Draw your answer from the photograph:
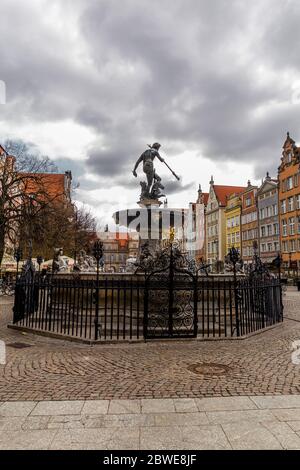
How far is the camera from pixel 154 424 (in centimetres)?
404

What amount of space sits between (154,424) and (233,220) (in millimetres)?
70311

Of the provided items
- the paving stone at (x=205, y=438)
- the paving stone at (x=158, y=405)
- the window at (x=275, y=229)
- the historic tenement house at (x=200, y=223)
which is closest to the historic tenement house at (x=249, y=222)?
the window at (x=275, y=229)

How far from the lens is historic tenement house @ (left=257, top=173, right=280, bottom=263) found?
183 feet

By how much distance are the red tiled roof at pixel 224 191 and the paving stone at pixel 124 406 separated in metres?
74.8

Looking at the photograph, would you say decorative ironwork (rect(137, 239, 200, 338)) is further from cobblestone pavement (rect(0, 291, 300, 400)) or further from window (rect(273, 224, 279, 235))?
window (rect(273, 224, 279, 235))

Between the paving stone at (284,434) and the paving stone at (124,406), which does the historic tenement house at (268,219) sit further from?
the paving stone at (284,434)

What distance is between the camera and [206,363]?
6805 millimetres

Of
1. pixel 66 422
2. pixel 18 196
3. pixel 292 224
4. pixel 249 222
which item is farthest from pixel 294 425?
pixel 249 222

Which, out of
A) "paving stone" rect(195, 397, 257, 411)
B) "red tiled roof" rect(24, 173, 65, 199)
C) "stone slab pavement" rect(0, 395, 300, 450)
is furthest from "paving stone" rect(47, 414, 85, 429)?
"red tiled roof" rect(24, 173, 65, 199)

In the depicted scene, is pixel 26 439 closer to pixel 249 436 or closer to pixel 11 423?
pixel 11 423

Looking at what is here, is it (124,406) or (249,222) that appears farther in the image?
(249,222)
